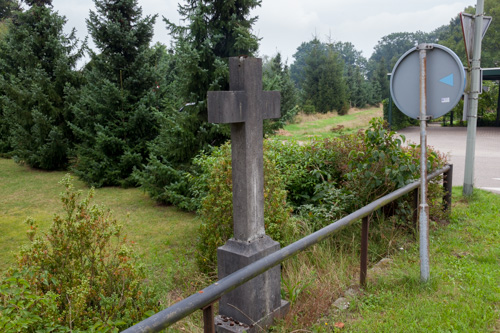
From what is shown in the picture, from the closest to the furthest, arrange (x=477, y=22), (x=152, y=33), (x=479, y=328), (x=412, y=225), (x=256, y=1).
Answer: (x=479, y=328)
(x=412, y=225)
(x=477, y=22)
(x=256, y=1)
(x=152, y=33)

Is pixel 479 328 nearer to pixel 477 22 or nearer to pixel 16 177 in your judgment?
pixel 477 22

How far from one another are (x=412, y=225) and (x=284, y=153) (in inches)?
92.5

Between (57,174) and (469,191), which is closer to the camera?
(469,191)

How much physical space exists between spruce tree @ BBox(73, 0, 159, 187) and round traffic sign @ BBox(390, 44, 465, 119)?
7.80 m

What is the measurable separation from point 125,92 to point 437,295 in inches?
372

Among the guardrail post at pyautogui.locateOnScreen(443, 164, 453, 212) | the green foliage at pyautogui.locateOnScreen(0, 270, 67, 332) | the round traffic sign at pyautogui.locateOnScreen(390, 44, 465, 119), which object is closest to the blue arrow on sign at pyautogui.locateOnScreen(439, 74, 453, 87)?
the round traffic sign at pyautogui.locateOnScreen(390, 44, 465, 119)

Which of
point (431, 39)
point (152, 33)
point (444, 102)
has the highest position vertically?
point (431, 39)

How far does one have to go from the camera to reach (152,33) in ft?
37.3

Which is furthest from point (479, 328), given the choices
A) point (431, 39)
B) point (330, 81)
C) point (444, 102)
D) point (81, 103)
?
point (431, 39)

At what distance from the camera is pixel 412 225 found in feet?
17.4

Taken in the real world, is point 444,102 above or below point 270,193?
above

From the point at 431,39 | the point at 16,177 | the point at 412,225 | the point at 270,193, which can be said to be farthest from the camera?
the point at 431,39

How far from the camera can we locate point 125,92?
432 inches

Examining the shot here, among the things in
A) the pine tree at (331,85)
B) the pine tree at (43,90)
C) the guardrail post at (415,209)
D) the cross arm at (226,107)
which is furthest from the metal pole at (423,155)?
the pine tree at (331,85)
